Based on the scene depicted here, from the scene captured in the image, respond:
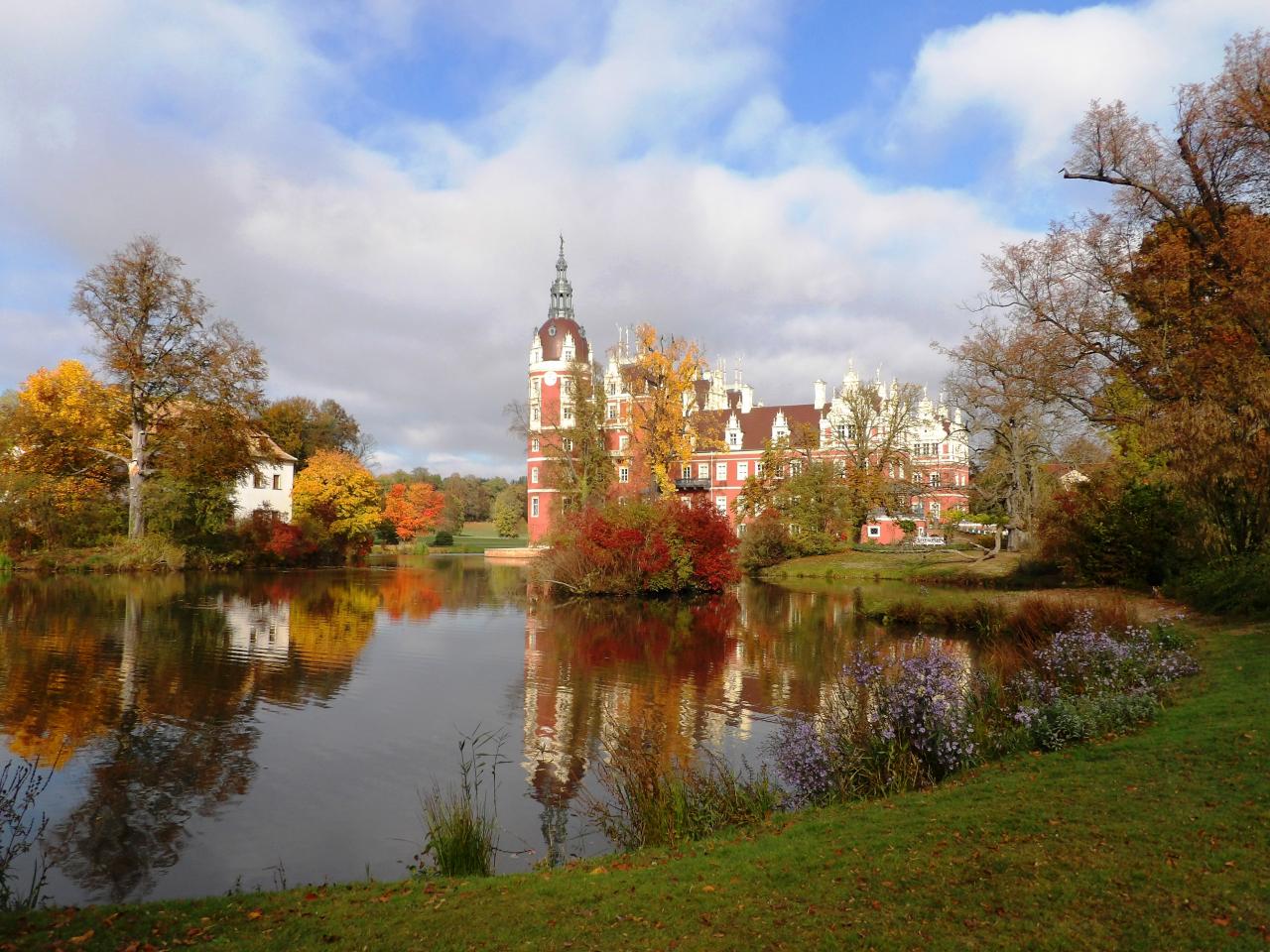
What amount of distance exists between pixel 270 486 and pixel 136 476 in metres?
→ 14.4

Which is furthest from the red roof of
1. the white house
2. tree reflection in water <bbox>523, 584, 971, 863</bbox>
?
tree reflection in water <bbox>523, 584, 971, 863</bbox>

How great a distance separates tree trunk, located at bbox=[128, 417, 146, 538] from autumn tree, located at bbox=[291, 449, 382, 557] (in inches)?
482

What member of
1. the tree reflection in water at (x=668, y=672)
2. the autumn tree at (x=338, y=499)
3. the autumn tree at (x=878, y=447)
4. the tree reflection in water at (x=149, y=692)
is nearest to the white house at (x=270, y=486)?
the autumn tree at (x=338, y=499)

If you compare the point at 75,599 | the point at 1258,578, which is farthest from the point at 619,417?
the point at 1258,578

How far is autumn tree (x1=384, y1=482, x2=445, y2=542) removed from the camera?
6600 cm

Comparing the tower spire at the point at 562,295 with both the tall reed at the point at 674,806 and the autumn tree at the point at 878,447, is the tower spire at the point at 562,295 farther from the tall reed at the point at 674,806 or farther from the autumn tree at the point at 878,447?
the tall reed at the point at 674,806

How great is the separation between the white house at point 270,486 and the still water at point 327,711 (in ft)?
71.4

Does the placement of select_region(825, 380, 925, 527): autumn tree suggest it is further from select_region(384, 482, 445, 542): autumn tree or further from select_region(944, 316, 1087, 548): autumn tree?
select_region(384, 482, 445, 542): autumn tree

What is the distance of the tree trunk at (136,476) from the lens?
35938 millimetres

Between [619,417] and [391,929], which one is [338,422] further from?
[391,929]

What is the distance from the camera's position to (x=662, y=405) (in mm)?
41625

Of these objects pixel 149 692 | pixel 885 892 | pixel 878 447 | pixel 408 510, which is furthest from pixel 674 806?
pixel 408 510

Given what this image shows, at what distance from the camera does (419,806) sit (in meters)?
8.27

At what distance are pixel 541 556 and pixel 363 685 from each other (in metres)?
16.5
